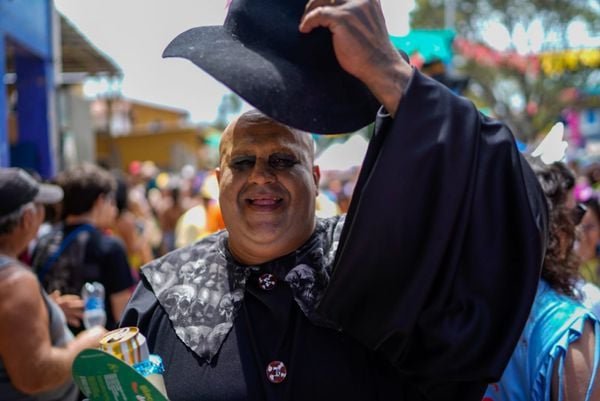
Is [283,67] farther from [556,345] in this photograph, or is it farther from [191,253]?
[556,345]

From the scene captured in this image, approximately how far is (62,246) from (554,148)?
245 cm

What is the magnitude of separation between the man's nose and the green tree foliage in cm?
1513

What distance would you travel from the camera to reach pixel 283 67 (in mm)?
1414

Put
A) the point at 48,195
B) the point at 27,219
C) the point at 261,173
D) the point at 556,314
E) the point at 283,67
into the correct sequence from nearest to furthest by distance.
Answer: the point at 283,67 < the point at 261,173 < the point at 556,314 < the point at 27,219 < the point at 48,195

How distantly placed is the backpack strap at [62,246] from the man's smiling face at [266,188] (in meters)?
2.07

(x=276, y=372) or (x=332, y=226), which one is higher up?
(x=332, y=226)

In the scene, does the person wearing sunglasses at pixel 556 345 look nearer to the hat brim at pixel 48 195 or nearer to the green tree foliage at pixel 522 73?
the hat brim at pixel 48 195

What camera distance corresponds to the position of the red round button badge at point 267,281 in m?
1.74

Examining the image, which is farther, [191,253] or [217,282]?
[191,253]

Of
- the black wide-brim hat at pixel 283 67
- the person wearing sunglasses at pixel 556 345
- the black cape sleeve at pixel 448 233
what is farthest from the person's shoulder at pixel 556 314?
the black wide-brim hat at pixel 283 67

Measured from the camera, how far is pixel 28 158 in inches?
298

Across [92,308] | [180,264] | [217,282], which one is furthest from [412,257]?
[92,308]

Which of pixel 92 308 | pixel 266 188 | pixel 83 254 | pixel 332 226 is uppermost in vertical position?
pixel 266 188

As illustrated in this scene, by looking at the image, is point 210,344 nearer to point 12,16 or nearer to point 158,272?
point 158,272
